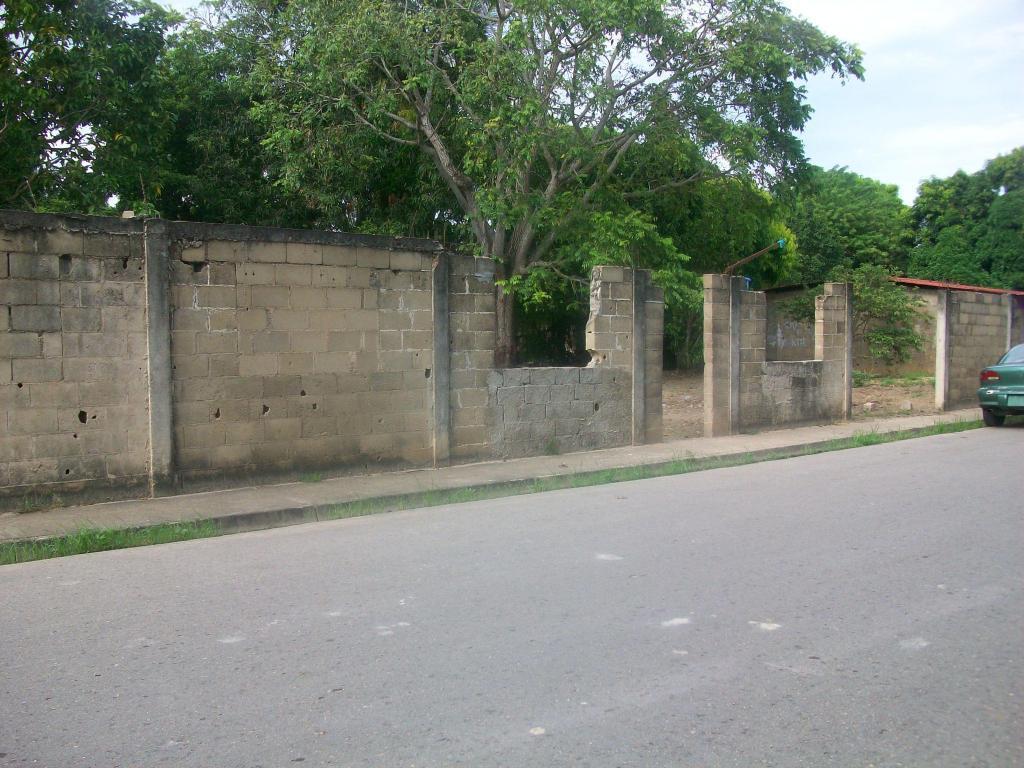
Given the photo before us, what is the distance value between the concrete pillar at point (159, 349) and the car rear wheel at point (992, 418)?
541 inches

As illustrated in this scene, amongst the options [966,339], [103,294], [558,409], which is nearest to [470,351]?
[558,409]

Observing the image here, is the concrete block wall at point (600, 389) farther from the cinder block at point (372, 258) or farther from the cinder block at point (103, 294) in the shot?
the cinder block at point (103, 294)

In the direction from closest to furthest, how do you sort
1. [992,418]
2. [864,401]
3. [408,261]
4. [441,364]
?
1. [408,261]
2. [441,364]
3. [992,418]
4. [864,401]

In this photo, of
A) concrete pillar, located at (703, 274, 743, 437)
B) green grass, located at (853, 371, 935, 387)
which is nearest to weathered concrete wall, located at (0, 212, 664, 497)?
concrete pillar, located at (703, 274, 743, 437)

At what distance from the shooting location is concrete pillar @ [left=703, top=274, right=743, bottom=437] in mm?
13836

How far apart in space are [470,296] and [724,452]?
4230mm

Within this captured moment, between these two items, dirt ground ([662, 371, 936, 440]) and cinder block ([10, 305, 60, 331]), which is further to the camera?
dirt ground ([662, 371, 936, 440])

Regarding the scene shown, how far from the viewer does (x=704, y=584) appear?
5.61m

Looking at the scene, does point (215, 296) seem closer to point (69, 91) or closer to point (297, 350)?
point (297, 350)

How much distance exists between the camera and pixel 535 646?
4.53 meters

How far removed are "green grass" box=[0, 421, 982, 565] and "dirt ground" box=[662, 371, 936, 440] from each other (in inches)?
88.3

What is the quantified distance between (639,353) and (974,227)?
115 feet

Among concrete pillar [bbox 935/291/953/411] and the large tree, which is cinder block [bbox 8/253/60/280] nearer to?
the large tree

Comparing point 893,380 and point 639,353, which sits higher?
point 639,353
